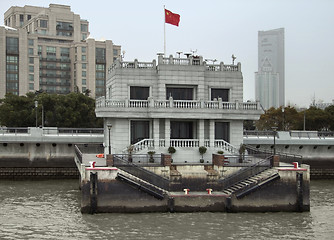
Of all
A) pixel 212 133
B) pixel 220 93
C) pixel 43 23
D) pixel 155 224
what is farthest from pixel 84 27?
pixel 155 224

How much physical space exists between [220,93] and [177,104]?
14.5 feet

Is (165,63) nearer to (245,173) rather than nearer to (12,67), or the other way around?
(245,173)

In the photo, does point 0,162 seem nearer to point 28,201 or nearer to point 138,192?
point 28,201

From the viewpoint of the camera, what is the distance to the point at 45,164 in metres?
53.8

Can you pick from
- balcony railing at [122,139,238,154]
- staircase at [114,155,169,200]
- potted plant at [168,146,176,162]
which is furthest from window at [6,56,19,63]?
staircase at [114,155,169,200]

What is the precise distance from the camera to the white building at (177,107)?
3778cm

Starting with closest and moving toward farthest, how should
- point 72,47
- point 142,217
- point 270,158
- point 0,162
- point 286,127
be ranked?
point 142,217
point 270,158
point 0,162
point 286,127
point 72,47

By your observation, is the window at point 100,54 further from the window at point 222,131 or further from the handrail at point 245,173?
the handrail at point 245,173

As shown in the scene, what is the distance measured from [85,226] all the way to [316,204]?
1845 cm

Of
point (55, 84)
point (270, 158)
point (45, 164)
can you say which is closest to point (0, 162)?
point (45, 164)

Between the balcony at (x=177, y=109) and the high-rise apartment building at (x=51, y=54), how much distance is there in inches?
3046

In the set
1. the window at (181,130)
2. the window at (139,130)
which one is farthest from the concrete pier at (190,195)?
the window at (181,130)

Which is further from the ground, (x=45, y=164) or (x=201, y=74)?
(x=201, y=74)

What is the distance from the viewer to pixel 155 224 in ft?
→ 95.2
